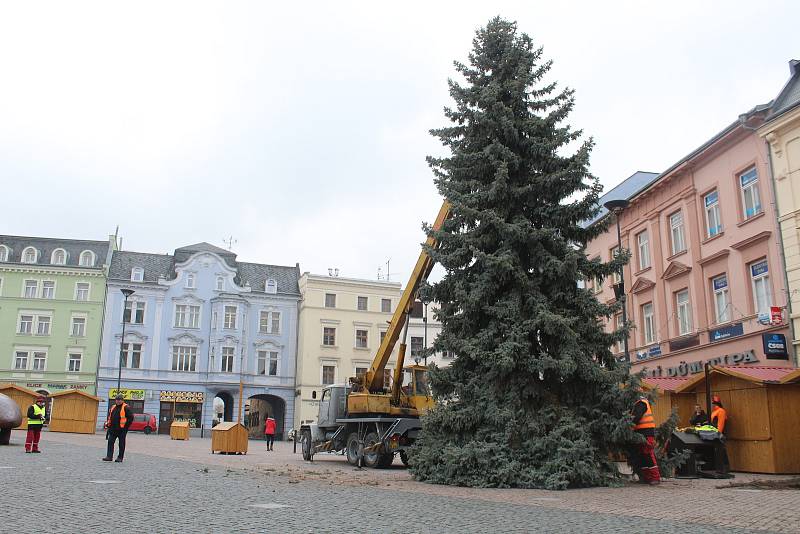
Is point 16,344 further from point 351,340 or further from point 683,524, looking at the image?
point 683,524

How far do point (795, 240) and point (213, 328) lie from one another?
43.9m

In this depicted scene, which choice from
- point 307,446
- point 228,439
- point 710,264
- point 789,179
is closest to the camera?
point 789,179

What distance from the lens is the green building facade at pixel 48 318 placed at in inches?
2099

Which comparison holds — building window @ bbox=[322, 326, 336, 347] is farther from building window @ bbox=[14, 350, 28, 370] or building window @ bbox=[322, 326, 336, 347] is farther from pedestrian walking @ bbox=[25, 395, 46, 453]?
pedestrian walking @ bbox=[25, 395, 46, 453]

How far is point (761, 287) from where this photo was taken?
2306cm

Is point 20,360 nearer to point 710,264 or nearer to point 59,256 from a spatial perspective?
point 59,256

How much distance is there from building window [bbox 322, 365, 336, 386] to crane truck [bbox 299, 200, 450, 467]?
111 ft

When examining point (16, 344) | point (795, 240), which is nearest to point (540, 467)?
point (795, 240)

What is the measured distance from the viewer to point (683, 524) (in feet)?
28.2

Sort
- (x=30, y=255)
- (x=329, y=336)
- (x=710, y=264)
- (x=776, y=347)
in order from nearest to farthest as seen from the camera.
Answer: (x=776, y=347) → (x=710, y=264) → (x=30, y=255) → (x=329, y=336)

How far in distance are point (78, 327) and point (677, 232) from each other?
44.4 m

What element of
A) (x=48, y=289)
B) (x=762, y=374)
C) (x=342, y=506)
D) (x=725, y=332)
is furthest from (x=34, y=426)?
(x=48, y=289)

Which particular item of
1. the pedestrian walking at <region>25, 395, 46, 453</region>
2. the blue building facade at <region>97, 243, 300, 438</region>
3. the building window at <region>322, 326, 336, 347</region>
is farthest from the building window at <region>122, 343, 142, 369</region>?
the pedestrian walking at <region>25, 395, 46, 453</region>

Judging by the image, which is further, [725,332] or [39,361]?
[39,361]
